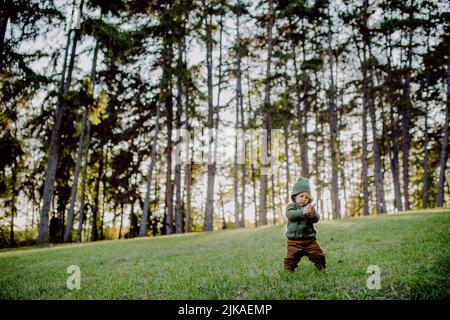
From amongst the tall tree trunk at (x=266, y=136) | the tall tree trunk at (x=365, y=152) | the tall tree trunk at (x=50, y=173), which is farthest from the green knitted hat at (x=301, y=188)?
the tall tree trunk at (x=365, y=152)

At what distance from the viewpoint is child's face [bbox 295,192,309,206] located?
5000 mm

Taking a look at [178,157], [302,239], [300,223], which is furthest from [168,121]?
[302,239]

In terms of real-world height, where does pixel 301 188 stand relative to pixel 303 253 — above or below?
above

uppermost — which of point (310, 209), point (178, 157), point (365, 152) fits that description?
point (178, 157)

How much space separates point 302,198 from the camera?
5.01 m

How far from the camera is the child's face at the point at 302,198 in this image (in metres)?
5.00

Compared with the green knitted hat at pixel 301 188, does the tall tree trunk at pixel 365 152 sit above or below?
above

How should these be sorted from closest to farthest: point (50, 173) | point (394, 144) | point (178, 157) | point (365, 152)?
1. point (50, 173)
2. point (365, 152)
3. point (178, 157)
4. point (394, 144)

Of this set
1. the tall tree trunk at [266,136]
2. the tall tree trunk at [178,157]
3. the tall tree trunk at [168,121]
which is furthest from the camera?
the tall tree trunk at [178,157]

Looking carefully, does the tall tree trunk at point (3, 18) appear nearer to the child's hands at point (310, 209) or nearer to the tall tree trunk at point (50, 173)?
the tall tree trunk at point (50, 173)

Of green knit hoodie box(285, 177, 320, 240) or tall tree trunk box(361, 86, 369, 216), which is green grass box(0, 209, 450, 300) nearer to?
green knit hoodie box(285, 177, 320, 240)

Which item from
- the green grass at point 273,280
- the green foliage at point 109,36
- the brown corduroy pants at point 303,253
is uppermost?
the green foliage at point 109,36

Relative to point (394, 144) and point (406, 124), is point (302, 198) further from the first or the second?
point (394, 144)

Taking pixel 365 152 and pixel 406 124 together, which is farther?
pixel 406 124
